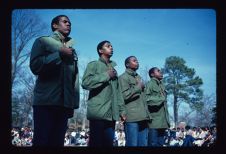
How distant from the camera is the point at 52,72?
2947 mm

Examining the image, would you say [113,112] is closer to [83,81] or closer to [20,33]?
[83,81]

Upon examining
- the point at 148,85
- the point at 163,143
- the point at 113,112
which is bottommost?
the point at 163,143

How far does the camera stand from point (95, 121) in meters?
3.06

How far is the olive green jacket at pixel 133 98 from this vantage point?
10.4 ft

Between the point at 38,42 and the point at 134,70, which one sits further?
the point at 134,70

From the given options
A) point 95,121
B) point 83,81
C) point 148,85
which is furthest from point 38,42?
point 148,85

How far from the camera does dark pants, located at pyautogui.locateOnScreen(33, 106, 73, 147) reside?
2.90 m

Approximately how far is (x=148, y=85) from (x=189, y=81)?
0.35 meters

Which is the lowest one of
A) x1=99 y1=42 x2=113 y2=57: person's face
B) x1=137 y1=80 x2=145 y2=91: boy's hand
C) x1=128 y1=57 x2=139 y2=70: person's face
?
x1=137 y1=80 x2=145 y2=91: boy's hand

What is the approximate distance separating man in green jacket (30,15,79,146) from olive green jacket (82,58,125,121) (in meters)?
0.11

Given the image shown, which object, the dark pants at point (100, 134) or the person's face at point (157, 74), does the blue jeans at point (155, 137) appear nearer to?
the dark pants at point (100, 134)

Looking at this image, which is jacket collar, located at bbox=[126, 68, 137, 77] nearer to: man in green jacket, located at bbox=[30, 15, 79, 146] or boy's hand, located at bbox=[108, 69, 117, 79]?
boy's hand, located at bbox=[108, 69, 117, 79]

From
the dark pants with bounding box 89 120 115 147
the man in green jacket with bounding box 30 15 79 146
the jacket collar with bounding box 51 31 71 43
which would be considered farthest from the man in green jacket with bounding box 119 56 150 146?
the jacket collar with bounding box 51 31 71 43

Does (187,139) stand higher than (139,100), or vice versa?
(139,100)
